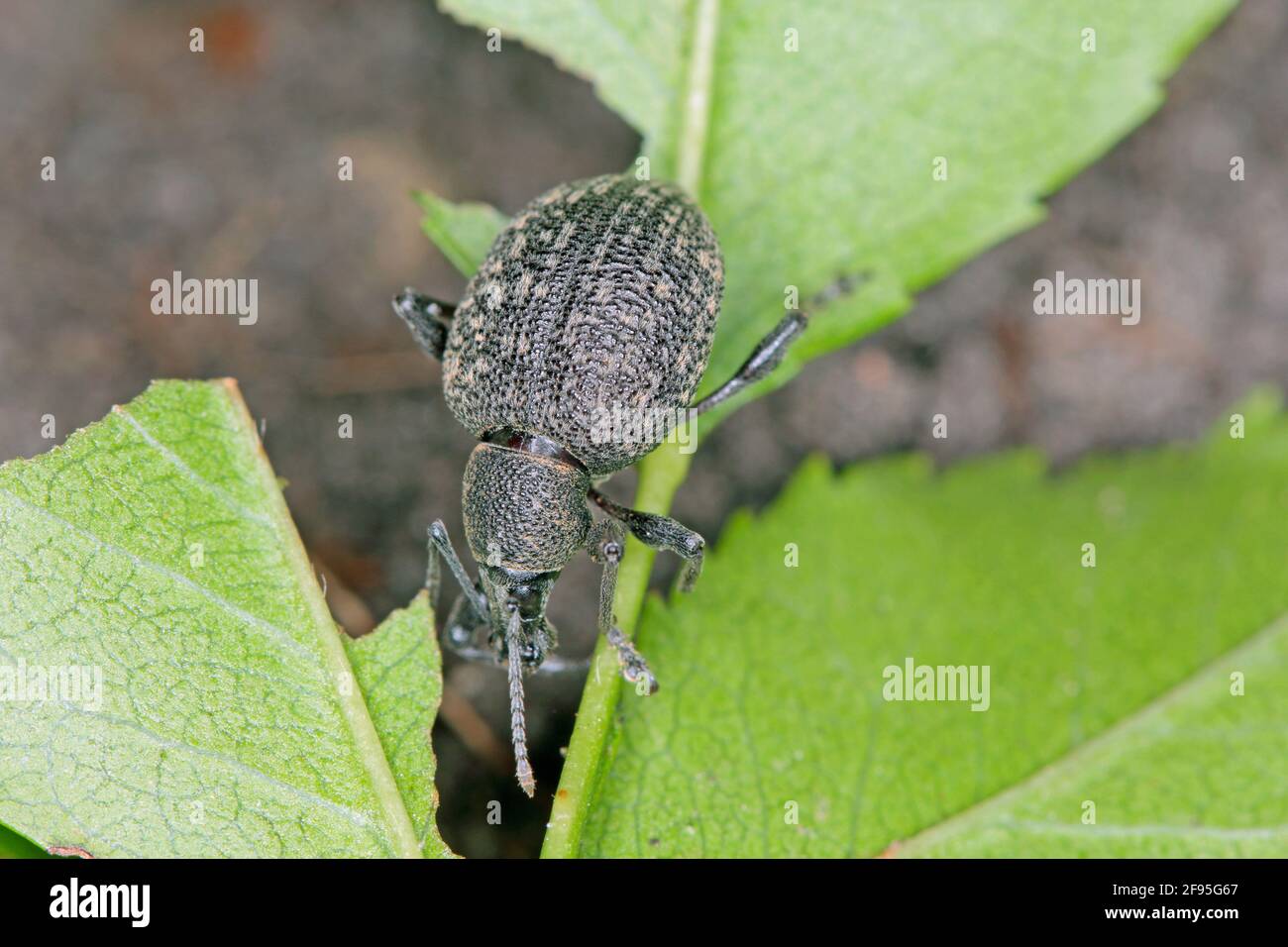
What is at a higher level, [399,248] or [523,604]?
[399,248]

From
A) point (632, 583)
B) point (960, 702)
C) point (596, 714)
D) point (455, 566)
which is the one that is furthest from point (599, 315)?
point (960, 702)

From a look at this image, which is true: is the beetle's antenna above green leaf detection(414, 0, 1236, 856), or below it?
below

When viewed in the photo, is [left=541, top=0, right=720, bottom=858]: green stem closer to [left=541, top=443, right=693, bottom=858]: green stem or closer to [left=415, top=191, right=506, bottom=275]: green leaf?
[left=541, top=443, right=693, bottom=858]: green stem

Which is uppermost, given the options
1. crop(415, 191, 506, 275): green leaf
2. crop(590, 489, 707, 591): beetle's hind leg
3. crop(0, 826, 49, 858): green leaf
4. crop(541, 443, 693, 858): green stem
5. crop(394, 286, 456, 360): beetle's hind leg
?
crop(415, 191, 506, 275): green leaf

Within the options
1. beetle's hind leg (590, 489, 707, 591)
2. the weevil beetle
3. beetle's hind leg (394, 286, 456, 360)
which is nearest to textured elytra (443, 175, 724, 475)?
the weevil beetle

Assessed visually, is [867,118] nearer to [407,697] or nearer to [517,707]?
[517,707]

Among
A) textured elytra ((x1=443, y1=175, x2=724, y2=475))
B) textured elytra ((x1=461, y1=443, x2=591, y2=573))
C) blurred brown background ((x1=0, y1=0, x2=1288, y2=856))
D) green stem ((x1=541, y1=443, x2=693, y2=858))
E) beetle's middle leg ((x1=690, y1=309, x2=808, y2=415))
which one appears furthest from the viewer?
blurred brown background ((x1=0, y1=0, x2=1288, y2=856))

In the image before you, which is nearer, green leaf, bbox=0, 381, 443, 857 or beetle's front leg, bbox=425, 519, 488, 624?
green leaf, bbox=0, 381, 443, 857
